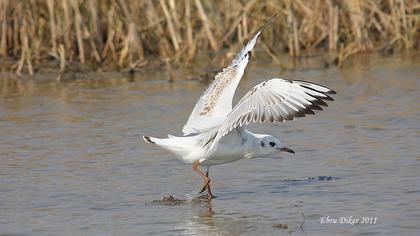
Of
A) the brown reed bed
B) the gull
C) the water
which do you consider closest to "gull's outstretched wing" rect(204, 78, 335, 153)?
the gull

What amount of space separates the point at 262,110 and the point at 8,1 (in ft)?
28.9

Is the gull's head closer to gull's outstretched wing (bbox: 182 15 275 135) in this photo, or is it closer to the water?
the water

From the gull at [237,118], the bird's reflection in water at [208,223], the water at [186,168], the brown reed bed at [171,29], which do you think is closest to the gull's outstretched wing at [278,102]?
the gull at [237,118]

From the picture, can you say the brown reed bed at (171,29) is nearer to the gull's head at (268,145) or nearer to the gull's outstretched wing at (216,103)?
the gull's outstretched wing at (216,103)

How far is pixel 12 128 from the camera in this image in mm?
11773

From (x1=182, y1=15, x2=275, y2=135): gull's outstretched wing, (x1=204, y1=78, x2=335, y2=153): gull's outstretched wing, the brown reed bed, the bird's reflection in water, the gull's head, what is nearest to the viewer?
the bird's reflection in water

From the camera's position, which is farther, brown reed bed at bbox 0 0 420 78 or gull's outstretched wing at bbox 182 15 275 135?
brown reed bed at bbox 0 0 420 78

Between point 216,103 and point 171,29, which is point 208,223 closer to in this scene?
point 216,103

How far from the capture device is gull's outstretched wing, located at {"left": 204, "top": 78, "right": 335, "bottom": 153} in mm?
7773

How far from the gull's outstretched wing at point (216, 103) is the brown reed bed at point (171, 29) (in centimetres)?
604

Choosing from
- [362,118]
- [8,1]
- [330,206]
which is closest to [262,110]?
[330,206]

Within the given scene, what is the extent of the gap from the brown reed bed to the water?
4.26ft

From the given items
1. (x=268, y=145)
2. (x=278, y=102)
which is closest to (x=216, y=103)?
(x=268, y=145)

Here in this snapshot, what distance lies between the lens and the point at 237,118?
769cm
